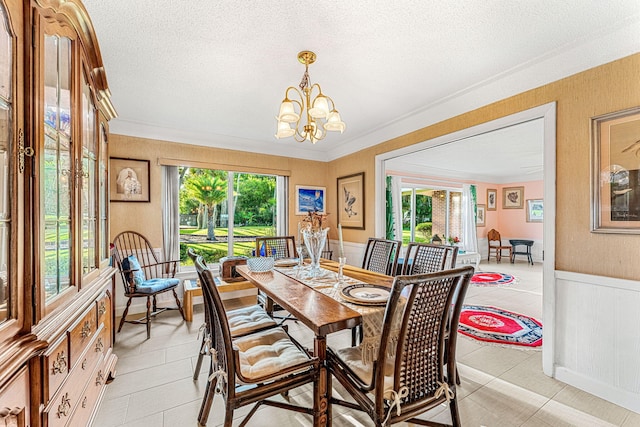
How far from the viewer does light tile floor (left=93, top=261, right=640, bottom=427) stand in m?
1.71

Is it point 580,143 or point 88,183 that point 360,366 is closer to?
point 88,183

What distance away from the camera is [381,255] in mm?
2850

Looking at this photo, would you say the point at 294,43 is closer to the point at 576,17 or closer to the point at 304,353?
the point at 576,17

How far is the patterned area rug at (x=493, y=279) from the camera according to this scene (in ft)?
16.7

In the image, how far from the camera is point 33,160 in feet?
3.25

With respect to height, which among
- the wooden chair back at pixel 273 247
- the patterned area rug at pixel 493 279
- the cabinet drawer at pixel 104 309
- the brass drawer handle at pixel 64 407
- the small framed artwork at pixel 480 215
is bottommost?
the patterned area rug at pixel 493 279

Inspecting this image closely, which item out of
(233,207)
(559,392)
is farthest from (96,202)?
(559,392)

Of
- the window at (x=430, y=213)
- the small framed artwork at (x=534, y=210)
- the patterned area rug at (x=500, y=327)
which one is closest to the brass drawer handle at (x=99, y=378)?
the patterned area rug at (x=500, y=327)

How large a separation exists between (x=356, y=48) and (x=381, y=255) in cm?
186

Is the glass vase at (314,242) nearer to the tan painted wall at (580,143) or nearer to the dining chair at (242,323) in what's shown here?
the dining chair at (242,323)

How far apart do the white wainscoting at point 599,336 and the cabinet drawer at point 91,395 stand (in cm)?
313

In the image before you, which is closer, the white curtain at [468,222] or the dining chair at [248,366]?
the dining chair at [248,366]

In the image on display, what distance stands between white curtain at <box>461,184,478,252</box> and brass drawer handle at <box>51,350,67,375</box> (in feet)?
25.8

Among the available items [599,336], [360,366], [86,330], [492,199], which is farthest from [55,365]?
[492,199]
